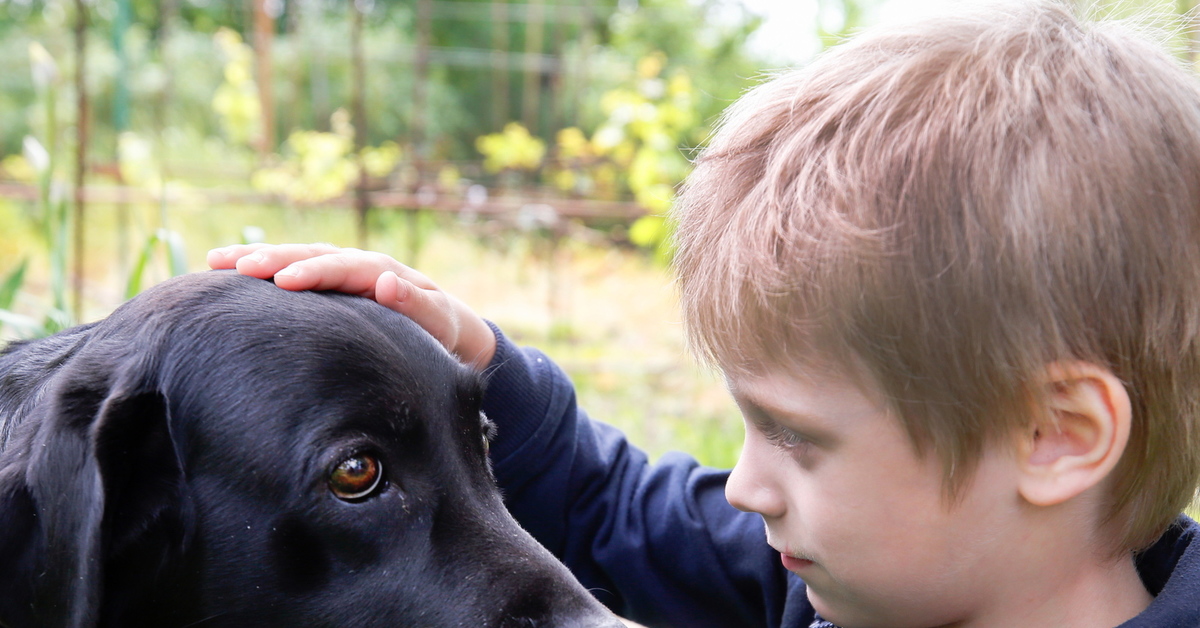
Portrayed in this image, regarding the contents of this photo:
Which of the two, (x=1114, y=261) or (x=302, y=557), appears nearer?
(x=1114, y=261)

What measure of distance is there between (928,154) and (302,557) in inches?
45.2

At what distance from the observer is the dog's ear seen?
1.46 meters

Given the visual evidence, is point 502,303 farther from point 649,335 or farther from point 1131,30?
point 1131,30

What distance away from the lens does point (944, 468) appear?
5.01ft

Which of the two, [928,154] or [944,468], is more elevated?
[928,154]

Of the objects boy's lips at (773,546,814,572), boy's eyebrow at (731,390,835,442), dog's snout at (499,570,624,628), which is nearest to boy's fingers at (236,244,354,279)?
dog's snout at (499,570,624,628)

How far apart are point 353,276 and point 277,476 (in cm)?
41

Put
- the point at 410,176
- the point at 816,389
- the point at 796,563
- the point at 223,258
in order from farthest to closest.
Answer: the point at 410,176 → the point at 223,258 → the point at 796,563 → the point at 816,389

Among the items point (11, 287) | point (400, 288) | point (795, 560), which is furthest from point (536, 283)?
point (795, 560)

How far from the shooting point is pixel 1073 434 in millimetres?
1488

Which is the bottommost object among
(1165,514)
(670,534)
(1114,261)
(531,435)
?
(670,534)

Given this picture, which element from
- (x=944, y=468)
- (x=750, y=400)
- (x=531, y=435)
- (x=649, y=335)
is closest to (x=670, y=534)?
(x=531, y=435)

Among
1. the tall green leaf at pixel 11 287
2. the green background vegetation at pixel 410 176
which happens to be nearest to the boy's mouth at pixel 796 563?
the green background vegetation at pixel 410 176

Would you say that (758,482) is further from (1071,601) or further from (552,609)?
(1071,601)
